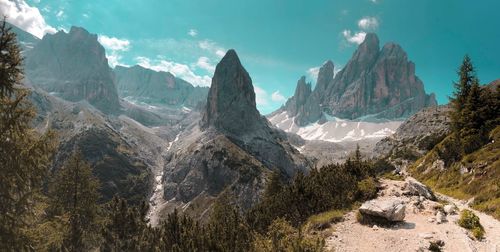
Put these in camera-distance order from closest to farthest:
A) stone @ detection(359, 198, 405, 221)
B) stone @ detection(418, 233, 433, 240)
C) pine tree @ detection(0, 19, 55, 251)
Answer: pine tree @ detection(0, 19, 55, 251), stone @ detection(418, 233, 433, 240), stone @ detection(359, 198, 405, 221)

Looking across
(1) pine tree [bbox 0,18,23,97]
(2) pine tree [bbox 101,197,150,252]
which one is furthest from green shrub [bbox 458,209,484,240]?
(2) pine tree [bbox 101,197,150,252]

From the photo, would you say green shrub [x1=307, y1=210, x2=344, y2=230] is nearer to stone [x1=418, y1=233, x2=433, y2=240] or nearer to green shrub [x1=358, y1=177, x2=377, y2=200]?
green shrub [x1=358, y1=177, x2=377, y2=200]

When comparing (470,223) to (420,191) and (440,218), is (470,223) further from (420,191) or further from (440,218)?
(420,191)

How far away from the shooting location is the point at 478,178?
33.1m

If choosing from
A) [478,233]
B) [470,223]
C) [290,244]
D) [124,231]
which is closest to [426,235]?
[478,233]

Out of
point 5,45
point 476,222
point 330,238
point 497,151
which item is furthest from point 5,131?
point 497,151

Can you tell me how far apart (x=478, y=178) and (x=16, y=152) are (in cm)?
3642

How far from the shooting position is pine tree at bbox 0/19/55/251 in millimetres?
18391

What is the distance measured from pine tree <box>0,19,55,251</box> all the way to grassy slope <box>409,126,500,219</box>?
28.4 metres

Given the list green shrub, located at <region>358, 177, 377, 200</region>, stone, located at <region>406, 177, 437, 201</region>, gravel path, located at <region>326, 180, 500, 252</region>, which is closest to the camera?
gravel path, located at <region>326, 180, 500, 252</region>

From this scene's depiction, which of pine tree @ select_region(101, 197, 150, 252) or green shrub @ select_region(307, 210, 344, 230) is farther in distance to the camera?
pine tree @ select_region(101, 197, 150, 252)

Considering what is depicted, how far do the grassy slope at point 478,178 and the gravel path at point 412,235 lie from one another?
10.0 ft

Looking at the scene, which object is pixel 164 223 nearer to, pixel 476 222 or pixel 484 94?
pixel 476 222

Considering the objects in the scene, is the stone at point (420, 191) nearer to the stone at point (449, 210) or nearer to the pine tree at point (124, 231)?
the stone at point (449, 210)
